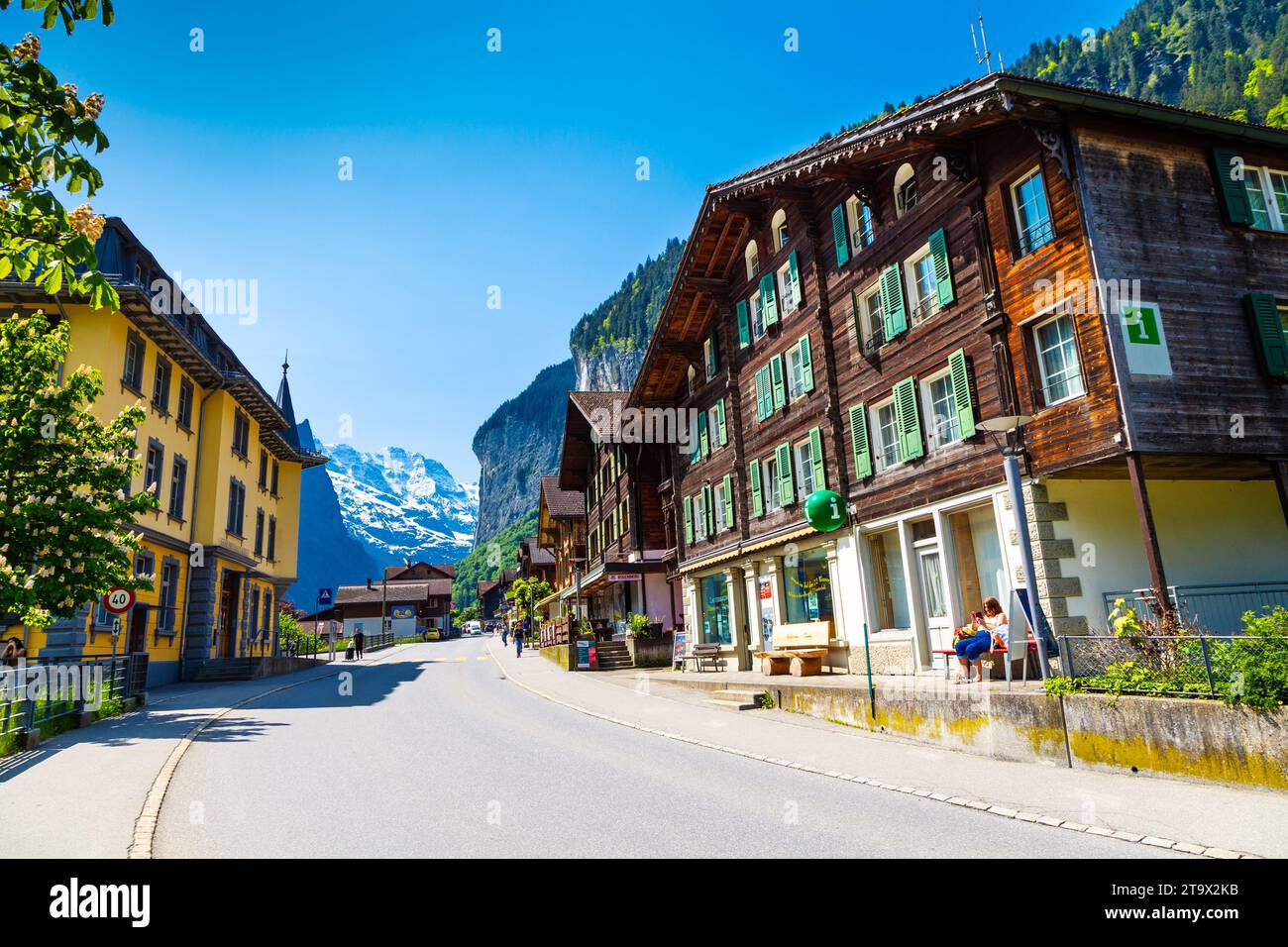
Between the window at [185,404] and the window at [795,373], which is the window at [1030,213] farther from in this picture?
the window at [185,404]

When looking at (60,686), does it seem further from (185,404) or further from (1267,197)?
(1267,197)

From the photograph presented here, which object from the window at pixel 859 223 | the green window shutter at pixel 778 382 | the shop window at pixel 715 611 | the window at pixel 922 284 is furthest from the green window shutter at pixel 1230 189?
the shop window at pixel 715 611

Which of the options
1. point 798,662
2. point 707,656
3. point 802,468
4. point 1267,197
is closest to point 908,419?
point 802,468

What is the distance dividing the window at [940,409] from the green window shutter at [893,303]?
1.44 metres

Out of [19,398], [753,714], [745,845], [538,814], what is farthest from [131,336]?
[745,845]

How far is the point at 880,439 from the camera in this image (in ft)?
58.9

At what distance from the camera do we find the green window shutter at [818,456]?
19531 millimetres

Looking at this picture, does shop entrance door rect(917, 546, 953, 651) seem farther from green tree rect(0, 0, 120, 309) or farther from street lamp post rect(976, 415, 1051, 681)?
green tree rect(0, 0, 120, 309)

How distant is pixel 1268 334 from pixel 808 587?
1082cm

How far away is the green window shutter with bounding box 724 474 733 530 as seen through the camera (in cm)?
2488

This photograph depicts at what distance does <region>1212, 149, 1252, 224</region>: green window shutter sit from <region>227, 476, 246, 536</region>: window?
109ft

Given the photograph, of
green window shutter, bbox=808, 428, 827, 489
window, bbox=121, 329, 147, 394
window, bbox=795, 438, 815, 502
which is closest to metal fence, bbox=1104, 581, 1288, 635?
green window shutter, bbox=808, 428, 827, 489

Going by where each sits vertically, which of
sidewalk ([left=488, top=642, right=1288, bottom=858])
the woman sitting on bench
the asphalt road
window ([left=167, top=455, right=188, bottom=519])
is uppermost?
window ([left=167, top=455, right=188, bottom=519])
